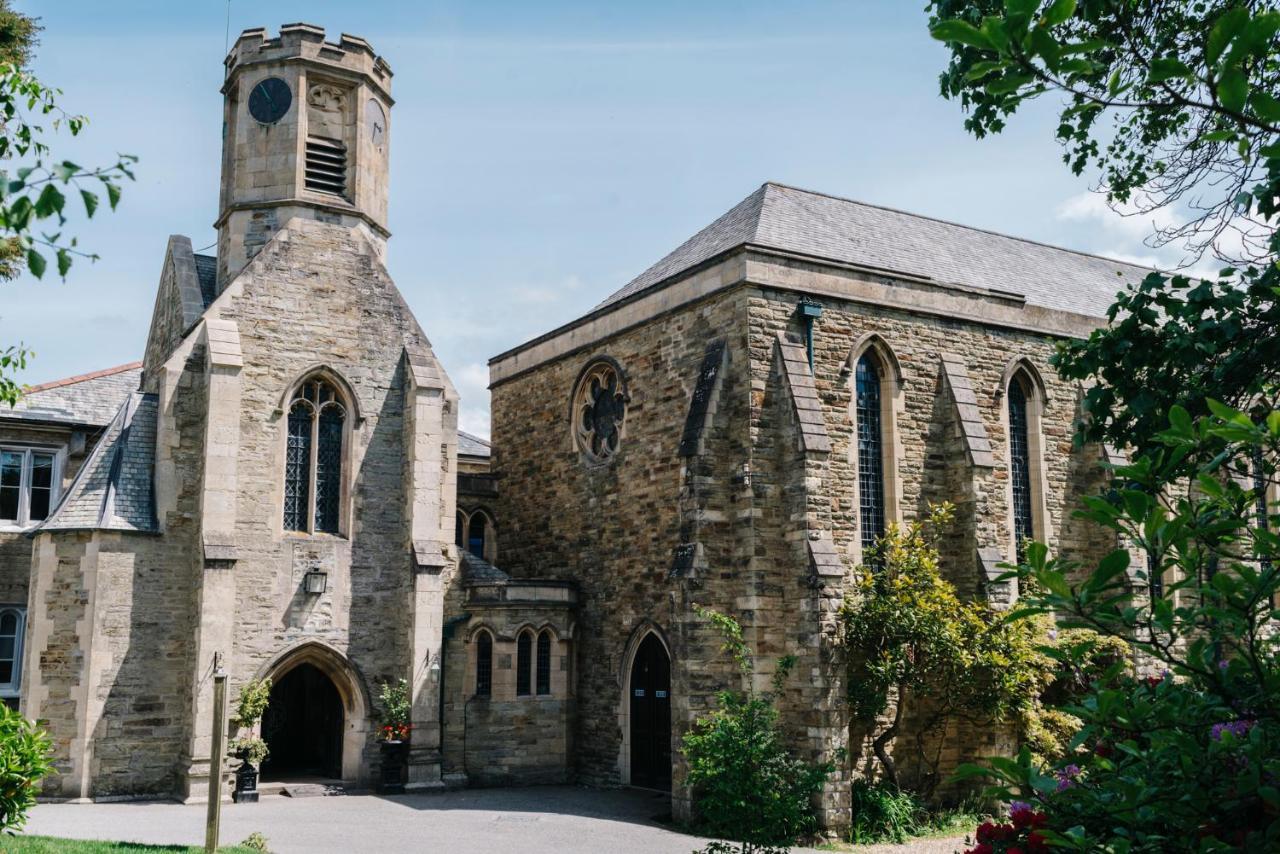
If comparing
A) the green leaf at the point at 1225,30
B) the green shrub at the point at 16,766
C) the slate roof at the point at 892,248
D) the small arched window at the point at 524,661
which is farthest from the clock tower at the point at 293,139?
the green leaf at the point at 1225,30

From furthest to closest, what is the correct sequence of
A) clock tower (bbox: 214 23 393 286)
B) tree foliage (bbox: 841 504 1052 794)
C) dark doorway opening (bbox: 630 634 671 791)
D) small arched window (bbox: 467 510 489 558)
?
1. small arched window (bbox: 467 510 489 558)
2. clock tower (bbox: 214 23 393 286)
3. dark doorway opening (bbox: 630 634 671 791)
4. tree foliage (bbox: 841 504 1052 794)

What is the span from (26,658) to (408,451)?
7.20 m

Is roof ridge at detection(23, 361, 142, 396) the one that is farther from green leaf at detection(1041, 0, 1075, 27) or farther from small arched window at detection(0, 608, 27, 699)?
green leaf at detection(1041, 0, 1075, 27)

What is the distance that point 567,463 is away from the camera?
23.1 m

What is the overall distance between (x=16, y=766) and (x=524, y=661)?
37.4ft

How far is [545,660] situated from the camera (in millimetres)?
21625

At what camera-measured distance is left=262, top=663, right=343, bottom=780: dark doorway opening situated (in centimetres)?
2245

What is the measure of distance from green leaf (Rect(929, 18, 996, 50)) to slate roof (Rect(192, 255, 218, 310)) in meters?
21.0

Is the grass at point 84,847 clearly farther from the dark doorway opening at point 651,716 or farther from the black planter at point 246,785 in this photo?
the dark doorway opening at point 651,716

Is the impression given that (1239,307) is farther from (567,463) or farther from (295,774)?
(295,774)

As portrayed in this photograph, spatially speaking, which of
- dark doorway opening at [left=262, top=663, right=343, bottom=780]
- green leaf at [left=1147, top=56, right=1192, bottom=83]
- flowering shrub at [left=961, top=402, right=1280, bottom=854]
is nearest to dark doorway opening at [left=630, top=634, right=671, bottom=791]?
dark doorway opening at [left=262, top=663, right=343, bottom=780]

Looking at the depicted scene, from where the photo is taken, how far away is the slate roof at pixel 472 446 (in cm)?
2973

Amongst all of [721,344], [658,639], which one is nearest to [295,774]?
[658,639]

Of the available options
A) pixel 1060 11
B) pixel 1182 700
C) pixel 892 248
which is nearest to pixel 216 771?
pixel 1182 700
